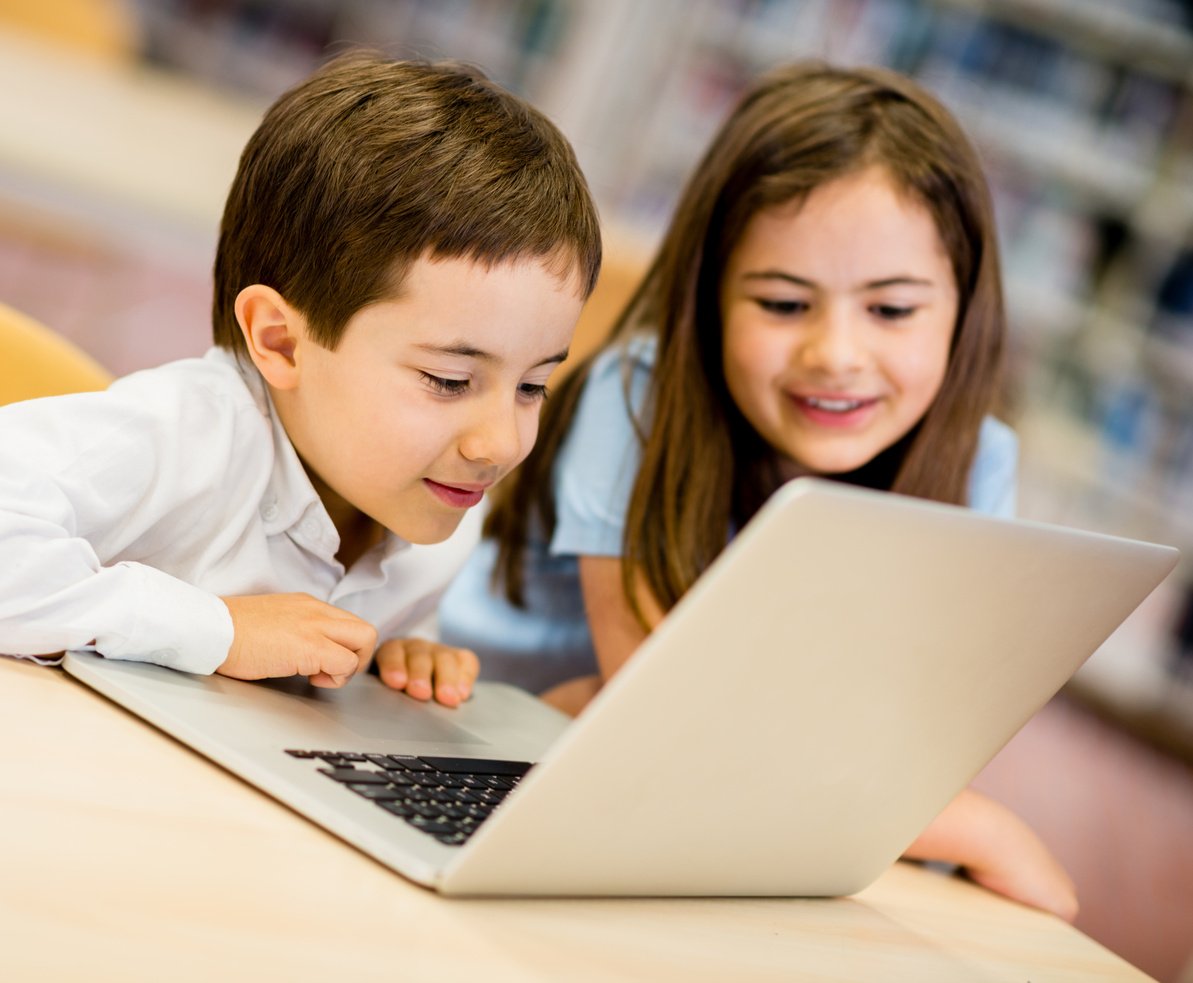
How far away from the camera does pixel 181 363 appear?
36.3 inches

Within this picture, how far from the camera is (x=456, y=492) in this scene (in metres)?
0.96

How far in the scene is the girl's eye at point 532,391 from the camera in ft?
3.08

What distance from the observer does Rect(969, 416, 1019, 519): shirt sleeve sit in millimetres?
1476

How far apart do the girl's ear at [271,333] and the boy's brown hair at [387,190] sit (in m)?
0.01

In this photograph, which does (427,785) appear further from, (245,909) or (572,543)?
(572,543)

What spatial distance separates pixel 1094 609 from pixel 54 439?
1.88ft

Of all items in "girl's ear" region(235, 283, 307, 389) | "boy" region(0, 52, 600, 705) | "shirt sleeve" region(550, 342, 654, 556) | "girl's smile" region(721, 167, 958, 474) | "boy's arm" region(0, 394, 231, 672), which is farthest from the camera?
"shirt sleeve" region(550, 342, 654, 556)

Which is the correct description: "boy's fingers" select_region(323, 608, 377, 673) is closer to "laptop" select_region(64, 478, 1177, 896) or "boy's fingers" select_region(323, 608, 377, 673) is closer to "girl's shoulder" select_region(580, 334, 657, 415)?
"laptop" select_region(64, 478, 1177, 896)

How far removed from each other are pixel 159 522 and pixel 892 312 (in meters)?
0.73

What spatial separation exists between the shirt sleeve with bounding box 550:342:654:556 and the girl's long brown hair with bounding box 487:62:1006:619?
27 millimetres

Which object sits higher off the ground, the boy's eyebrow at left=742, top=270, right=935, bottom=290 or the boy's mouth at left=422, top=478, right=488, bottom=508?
the boy's eyebrow at left=742, top=270, right=935, bottom=290

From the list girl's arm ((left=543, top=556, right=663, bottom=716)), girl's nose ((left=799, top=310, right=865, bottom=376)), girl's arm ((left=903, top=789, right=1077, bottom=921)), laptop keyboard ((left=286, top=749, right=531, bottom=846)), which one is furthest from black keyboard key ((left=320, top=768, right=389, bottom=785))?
girl's nose ((left=799, top=310, right=865, bottom=376))

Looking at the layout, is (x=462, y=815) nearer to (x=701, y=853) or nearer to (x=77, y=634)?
Answer: (x=701, y=853)

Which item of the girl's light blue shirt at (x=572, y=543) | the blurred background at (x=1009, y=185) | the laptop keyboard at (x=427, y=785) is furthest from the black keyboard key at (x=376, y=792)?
the blurred background at (x=1009, y=185)
